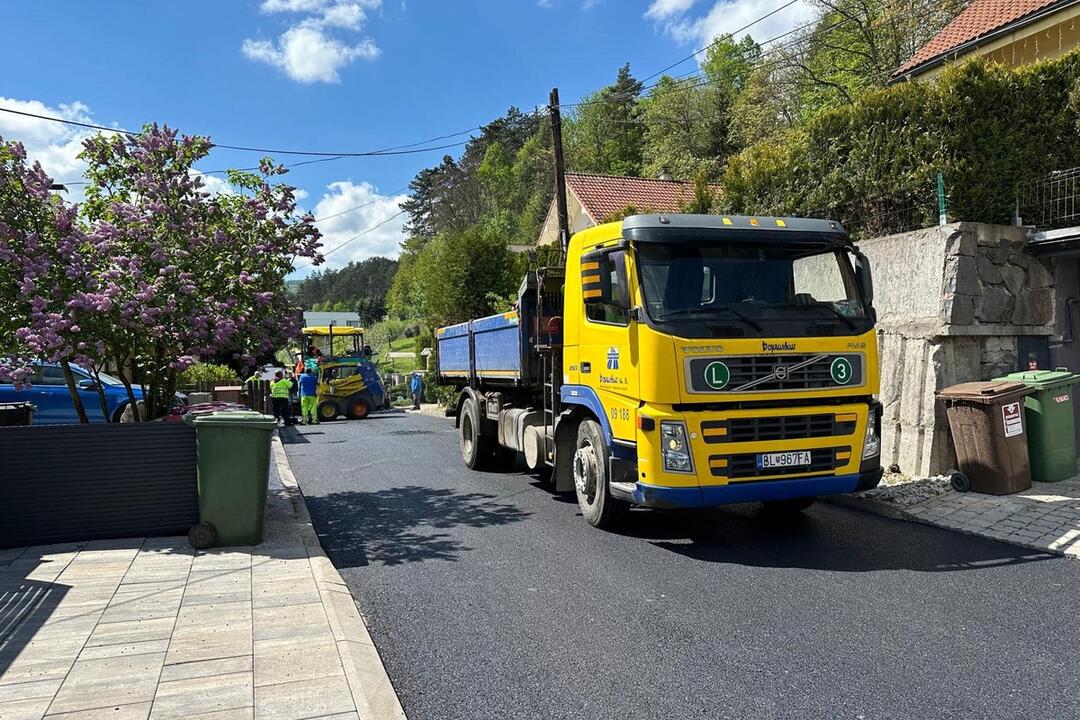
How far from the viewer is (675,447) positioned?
555cm

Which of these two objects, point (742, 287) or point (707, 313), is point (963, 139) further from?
point (707, 313)

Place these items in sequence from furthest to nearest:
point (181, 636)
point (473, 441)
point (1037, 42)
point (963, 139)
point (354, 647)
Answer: point (1037, 42) < point (473, 441) < point (963, 139) < point (181, 636) < point (354, 647)

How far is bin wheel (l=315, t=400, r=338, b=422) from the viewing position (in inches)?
824

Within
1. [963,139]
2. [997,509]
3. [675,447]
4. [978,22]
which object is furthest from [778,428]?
[978,22]

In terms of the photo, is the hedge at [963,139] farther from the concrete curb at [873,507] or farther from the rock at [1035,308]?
the concrete curb at [873,507]

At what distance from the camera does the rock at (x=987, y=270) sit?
26.5 feet

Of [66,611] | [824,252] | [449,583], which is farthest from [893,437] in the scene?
[66,611]

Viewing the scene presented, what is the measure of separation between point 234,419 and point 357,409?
628 inches

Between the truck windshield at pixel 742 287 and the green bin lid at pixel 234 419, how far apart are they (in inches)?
125

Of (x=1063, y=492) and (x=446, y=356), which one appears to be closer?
(x=1063, y=492)

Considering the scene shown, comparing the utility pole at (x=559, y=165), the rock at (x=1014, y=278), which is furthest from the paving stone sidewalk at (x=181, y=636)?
the utility pole at (x=559, y=165)

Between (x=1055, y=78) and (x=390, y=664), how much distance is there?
9318 millimetres

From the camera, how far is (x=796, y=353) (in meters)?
5.71

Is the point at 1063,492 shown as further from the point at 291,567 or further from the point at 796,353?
the point at 291,567
